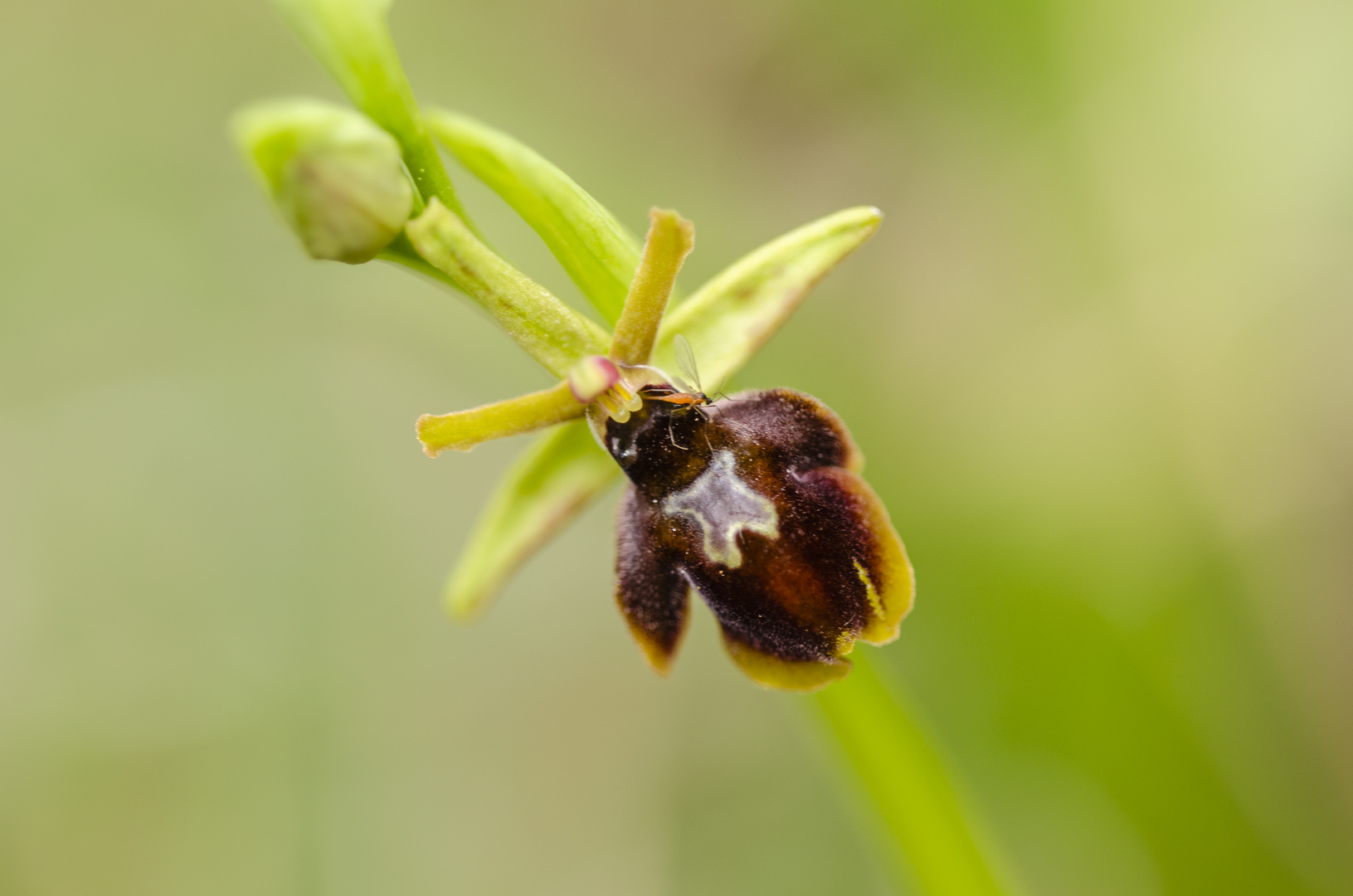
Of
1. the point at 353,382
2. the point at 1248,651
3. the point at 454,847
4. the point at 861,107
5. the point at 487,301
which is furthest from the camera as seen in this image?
the point at 861,107

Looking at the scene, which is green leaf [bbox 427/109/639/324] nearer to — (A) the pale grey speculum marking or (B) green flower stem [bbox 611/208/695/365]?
(B) green flower stem [bbox 611/208/695/365]

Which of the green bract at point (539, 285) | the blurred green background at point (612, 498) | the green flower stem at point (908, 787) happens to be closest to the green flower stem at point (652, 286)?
the green bract at point (539, 285)

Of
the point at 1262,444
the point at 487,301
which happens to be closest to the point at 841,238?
the point at 487,301

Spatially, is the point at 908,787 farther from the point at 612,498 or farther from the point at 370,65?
the point at 612,498

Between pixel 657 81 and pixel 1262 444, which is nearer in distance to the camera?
pixel 1262 444

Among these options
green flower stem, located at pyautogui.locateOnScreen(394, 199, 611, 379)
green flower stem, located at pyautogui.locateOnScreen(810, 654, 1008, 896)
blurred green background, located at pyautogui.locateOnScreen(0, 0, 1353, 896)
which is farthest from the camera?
blurred green background, located at pyautogui.locateOnScreen(0, 0, 1353, 896)

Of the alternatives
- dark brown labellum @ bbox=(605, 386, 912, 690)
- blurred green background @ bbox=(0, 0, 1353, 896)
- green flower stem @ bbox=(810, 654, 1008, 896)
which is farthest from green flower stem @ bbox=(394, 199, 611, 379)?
blurred green background @ bbox=(0, 0, 1353, 896)

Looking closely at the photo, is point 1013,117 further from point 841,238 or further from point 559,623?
point 841,238
